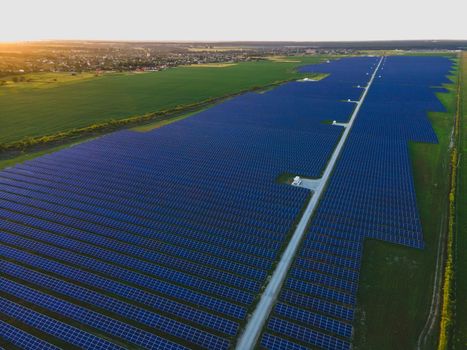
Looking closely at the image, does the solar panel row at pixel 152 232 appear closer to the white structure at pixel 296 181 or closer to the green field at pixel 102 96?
the white structure at pixel 296 181

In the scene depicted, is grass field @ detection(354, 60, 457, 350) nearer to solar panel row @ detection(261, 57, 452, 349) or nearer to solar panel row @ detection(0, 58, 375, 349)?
solar panel row @ detection(261, 57, 452, 349)

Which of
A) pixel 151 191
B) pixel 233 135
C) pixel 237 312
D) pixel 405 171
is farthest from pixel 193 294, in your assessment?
pixel 233 135

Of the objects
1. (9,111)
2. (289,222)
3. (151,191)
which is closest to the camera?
(289,222)

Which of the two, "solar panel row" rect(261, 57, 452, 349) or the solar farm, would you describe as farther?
the solar farm

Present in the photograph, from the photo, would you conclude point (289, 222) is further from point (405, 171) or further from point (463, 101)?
point (463, 101)

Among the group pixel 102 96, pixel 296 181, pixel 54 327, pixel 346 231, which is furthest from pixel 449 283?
pixel 102 96

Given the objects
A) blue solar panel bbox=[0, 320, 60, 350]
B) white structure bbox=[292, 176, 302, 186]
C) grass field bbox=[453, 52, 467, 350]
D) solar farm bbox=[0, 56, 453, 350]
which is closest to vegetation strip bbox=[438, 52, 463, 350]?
grass field bbox=[453, 52, 467, 350]
